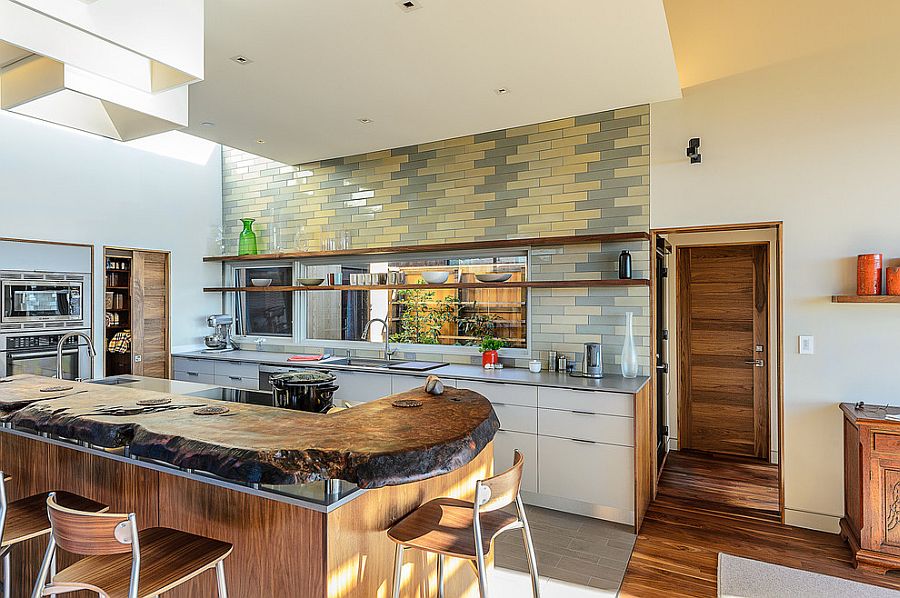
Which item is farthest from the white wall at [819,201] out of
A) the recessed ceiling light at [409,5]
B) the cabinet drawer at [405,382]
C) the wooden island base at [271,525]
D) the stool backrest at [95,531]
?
the stool backrest at [95,531]

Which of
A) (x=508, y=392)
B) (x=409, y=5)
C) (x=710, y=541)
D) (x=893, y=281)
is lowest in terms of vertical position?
(x=710, y=541)

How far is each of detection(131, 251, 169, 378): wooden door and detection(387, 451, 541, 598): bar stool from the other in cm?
459

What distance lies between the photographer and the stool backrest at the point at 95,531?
148cm

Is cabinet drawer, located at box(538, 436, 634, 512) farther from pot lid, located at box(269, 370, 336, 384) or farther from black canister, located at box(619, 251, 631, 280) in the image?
pot lid, located at box(269, 370, 336, 384)

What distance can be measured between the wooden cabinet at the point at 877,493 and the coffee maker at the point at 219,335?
570cm

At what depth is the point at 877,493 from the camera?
302cm

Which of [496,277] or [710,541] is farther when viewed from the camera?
[496,277]

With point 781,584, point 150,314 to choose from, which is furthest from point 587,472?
point 150,314

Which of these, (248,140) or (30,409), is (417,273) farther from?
(30,409)

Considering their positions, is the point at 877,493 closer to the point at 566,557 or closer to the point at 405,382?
the point at 566,557

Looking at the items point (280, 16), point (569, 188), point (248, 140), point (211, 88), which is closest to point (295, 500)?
point (280, 16)

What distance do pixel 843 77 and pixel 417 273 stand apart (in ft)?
11.4

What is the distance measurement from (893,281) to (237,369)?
205 inches

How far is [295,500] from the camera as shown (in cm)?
162
